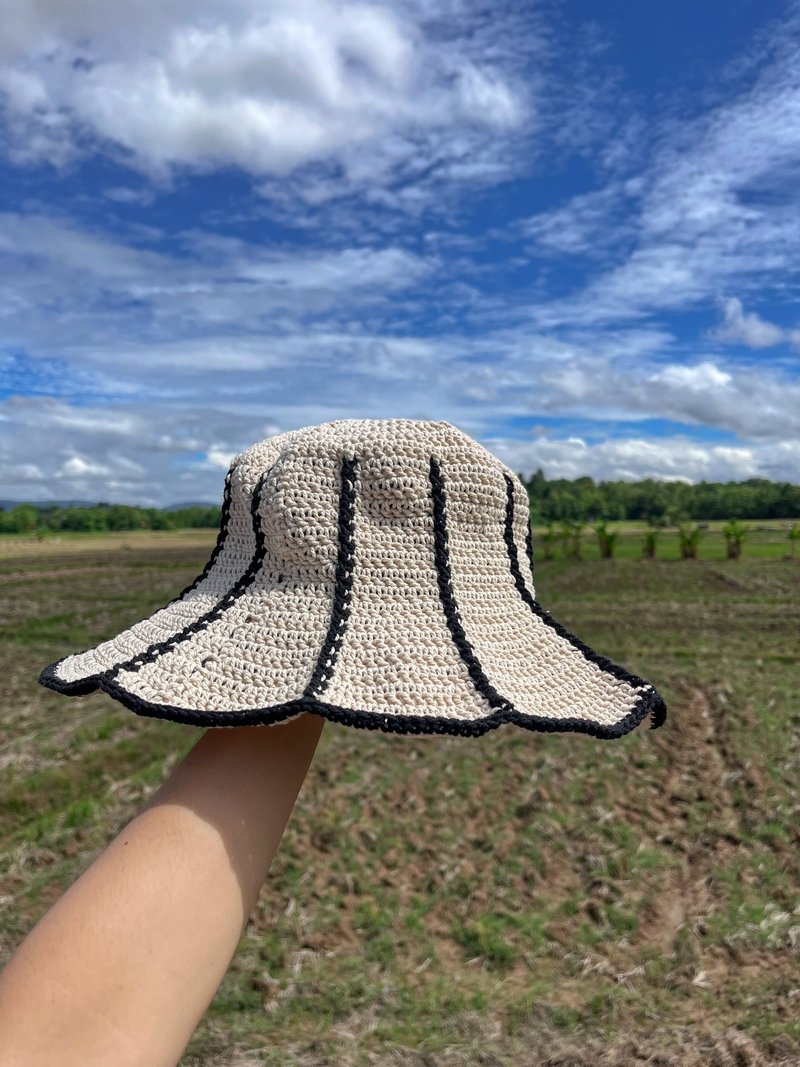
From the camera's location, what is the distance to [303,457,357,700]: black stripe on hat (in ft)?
3.95

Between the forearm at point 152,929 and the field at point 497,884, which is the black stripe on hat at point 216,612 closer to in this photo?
the forearm at point 152,929

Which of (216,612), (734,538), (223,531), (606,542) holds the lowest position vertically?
(606,542)

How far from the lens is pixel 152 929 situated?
3.21 feet

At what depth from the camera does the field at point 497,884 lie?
3992 mm

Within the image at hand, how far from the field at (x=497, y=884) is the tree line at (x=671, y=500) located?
64695mm

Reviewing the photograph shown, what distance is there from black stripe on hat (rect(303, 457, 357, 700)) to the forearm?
17 cm

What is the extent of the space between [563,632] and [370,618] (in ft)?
1.42

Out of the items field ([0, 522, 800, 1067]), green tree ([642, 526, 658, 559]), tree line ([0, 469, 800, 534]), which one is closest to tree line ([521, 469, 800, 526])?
tree line ([0, 469, 800, 534])

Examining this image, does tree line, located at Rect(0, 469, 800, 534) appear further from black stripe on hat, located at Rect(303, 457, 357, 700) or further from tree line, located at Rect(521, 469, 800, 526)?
black stripe on hat, located at Rect(303, 457, 357, 700)

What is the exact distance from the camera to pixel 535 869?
Answer: 5.34 metres

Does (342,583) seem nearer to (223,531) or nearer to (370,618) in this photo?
(370,618)

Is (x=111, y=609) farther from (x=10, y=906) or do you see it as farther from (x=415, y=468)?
(x=415, y=468)

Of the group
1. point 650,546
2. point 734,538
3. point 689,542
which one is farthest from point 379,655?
point 650,546

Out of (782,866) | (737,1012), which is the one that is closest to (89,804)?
(737,1012)
